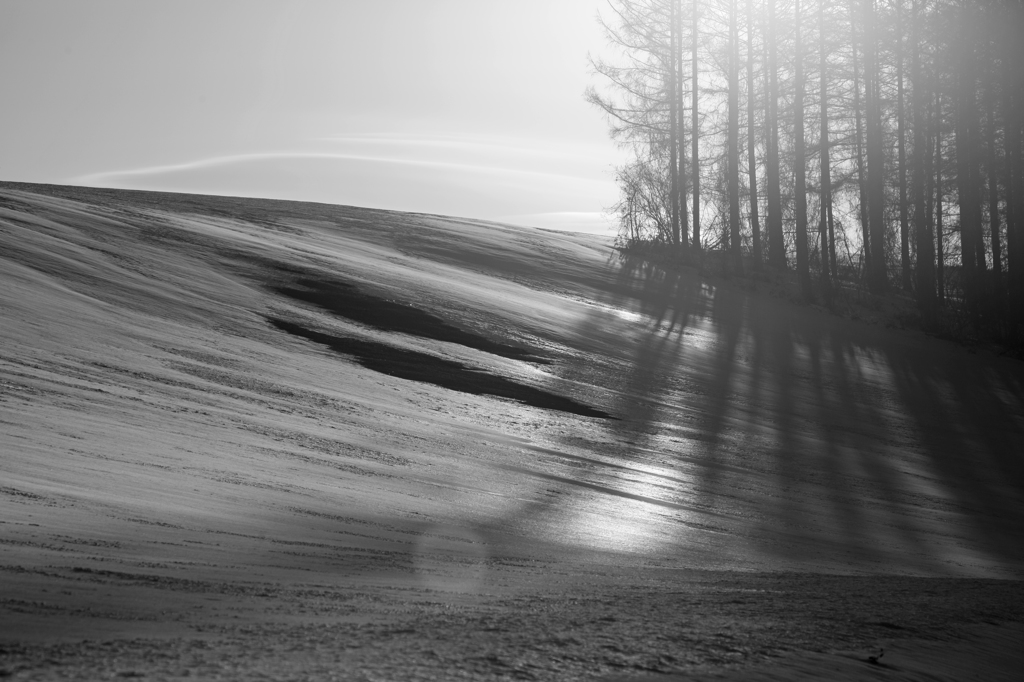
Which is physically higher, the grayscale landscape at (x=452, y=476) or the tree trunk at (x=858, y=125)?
the tree trunk at (x=858, y=125)

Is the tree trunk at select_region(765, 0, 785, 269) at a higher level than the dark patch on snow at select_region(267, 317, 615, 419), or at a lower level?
higher

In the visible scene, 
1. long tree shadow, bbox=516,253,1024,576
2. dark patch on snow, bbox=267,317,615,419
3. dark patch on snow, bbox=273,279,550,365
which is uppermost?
dark patch on snow, bbox=273,279,550,365

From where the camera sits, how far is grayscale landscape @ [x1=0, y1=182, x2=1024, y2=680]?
3.50 metres

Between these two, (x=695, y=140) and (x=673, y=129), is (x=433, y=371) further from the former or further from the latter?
(x=673, y=129)

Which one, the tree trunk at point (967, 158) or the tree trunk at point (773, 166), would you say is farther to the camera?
the tree trunk at point (773, 166)

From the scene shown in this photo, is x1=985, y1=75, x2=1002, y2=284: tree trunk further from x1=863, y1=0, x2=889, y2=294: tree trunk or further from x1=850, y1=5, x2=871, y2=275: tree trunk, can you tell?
x1=850, y1=5, x2=871, y2=275: tree trunk

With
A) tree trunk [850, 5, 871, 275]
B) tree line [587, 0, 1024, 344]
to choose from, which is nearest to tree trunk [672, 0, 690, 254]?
tree line [587, 0, 1024, 344]

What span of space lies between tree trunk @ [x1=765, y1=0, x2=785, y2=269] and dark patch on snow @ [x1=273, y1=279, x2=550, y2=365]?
53.5ft

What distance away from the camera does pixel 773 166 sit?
28031 millimetres

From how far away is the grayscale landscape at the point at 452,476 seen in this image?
3.50 meters

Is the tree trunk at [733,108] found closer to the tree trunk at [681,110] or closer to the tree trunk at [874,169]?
the tree trunk at [681,110]

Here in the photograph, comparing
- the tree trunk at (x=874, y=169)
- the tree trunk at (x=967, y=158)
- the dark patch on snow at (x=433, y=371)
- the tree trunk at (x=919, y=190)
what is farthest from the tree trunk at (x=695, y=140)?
the dark patch on snow at (x=433, y=371)

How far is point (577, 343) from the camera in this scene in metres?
15.5

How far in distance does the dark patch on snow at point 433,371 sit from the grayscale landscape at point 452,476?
59mm
